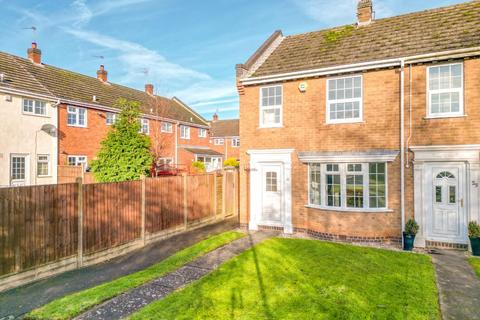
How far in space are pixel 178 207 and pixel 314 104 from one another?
22.0ft

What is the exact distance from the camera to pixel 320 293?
6309mm

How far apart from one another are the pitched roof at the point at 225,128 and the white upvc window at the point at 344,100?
33.1 metres

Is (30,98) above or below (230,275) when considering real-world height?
above

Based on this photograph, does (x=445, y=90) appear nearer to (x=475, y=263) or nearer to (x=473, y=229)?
(x=473, y=229)

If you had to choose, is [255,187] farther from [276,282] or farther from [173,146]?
[173,146]

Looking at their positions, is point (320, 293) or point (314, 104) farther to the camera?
point (314, 104)

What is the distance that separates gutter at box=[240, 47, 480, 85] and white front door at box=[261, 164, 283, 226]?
11.5 ft

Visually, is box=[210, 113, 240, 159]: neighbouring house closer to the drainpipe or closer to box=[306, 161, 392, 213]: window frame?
box=[306, 161, 392, 213]: window frame

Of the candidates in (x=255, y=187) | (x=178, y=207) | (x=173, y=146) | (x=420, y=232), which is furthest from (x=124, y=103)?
(x=173, y=146)

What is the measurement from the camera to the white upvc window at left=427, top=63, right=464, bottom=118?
9.66 metres

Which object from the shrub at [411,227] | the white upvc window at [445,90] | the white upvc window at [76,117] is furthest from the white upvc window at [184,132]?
the shrub at [411,227]

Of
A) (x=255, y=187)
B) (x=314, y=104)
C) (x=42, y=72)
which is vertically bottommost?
(x=255, y=187)

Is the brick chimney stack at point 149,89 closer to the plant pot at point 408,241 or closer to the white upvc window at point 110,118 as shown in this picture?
the white upvc window at point 110,118

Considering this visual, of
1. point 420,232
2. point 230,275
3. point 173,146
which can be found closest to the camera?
point 230,275
